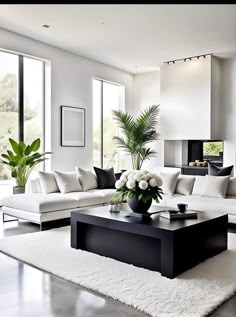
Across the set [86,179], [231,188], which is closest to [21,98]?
[86,179]

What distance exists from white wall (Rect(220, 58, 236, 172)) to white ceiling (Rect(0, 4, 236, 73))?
0.46 metres

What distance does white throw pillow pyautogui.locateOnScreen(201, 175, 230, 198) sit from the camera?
5582 millimetres

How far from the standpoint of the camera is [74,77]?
25.9ft

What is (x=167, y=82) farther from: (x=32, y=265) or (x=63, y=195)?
(x=32, y=265)

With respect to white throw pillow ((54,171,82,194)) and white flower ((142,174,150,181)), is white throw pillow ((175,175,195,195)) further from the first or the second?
white flower ((142,174,150,181))

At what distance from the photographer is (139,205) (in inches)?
150

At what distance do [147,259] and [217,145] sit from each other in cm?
579

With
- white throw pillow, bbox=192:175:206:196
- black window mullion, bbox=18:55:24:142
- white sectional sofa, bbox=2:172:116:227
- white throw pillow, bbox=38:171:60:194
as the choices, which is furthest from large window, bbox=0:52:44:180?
white throw pillow, bbox=192:175:206:196

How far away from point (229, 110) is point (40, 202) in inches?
217

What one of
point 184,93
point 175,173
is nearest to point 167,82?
point 184,93

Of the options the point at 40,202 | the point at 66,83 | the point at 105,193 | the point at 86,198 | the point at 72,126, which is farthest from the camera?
the point at 72,126

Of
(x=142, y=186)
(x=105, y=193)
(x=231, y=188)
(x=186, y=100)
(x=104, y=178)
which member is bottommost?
(x=105, y=193)

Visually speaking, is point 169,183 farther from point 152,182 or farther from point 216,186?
point 152,182

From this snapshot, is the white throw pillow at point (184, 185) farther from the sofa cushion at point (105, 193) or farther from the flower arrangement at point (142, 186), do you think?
the flower arrangement at point (142, 186)
